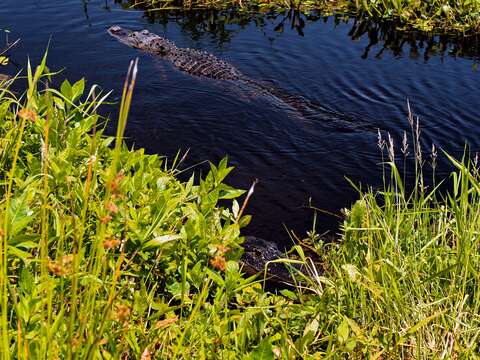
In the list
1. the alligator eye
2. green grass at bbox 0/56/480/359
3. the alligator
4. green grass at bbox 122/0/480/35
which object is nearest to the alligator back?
the alligator

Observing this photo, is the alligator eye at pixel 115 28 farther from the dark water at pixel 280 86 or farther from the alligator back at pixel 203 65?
the alligator back at pixel 203 65

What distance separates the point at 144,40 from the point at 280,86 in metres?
2.24

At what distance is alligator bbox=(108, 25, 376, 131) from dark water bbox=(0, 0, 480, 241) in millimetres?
107

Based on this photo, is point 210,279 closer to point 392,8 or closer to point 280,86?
point 280,86

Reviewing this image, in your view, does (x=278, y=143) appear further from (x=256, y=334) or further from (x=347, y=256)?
(x=256, y=334)

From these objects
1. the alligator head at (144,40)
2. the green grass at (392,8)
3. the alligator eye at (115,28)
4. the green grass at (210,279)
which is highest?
the green grass at (392,8)

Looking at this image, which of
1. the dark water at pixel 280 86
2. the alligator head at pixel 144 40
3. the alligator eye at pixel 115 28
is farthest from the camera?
the alligator eye at pixel 115 28

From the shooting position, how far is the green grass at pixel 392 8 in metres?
8.41

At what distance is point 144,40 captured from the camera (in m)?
7.99

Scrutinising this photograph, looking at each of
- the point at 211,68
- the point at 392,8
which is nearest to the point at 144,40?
the point at 211,68

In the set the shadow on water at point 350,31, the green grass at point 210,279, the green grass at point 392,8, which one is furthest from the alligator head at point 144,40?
the green grass at point 210,279

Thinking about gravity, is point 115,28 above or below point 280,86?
above

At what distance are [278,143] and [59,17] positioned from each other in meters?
4.88

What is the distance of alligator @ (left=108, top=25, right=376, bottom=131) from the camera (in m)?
6.15
